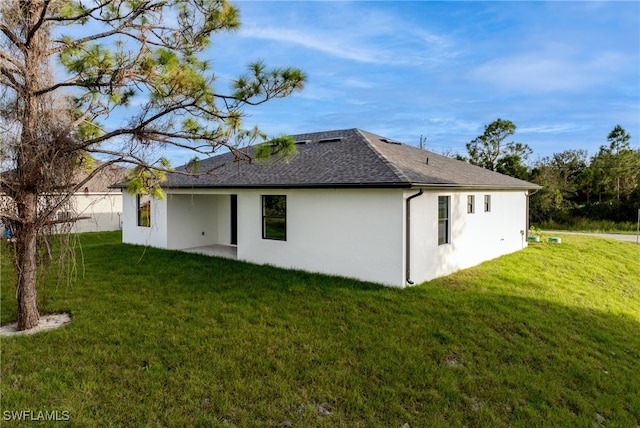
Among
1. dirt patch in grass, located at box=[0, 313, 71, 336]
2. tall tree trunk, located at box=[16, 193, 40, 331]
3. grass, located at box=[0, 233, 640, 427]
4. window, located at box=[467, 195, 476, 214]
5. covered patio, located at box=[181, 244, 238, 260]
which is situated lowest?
grass, located at box=[0, 233, 640, 427]

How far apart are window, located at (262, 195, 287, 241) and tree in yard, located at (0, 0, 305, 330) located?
13.7 ft

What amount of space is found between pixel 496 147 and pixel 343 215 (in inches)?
1087

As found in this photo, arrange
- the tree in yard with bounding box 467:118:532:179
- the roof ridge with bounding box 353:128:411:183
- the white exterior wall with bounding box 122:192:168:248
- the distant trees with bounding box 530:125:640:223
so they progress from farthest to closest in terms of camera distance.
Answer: the tree in yard with bounding box 467:118:532:179 → the distant trees with bounding box 530:125:640:223 → the white exterior wall with bounding box 122:192:168:248 → the roof ridge with bounding box 353:128:411:183

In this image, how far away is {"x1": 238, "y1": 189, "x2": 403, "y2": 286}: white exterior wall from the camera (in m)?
8.28

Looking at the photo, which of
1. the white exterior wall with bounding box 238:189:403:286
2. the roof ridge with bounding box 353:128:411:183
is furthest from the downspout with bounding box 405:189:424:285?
the roof ridge with bounding box 353:128:411:183

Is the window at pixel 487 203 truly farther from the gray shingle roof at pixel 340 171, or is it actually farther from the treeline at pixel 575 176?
the treeline at pixel 575 176

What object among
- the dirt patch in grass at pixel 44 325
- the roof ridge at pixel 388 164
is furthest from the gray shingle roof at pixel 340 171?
the dirt patch in grass at pixel 44 325

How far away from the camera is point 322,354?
5246 millimetres

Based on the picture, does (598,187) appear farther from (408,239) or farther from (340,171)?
(408,239)

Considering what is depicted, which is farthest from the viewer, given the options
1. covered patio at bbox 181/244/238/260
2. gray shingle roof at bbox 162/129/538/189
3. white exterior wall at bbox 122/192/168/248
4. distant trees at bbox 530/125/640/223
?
distant trees at bbox 530/125/640/223

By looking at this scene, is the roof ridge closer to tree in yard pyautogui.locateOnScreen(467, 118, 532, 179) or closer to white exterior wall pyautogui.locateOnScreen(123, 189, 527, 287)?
white exterior wall pyautogui.locateOnScreen(123, 189, 527, 287)

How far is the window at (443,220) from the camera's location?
961cm

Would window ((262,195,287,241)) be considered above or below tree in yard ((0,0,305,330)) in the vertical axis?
below

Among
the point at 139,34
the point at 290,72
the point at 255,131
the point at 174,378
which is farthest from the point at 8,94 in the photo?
the point at 174,378
